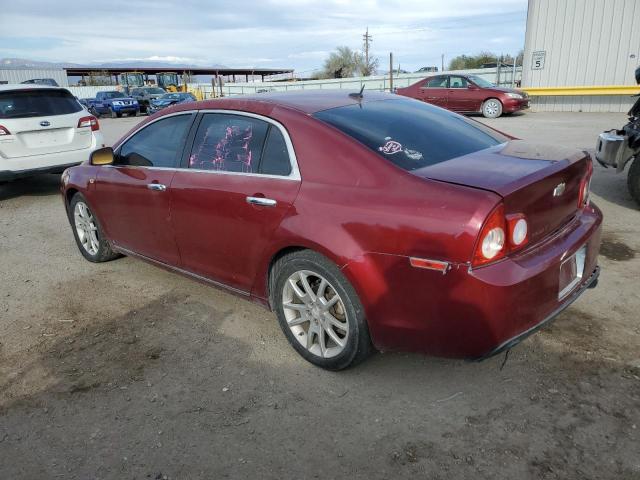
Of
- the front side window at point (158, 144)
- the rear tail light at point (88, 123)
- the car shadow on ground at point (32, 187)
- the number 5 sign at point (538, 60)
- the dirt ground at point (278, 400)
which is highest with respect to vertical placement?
the number 5 sign at point (538, 60)

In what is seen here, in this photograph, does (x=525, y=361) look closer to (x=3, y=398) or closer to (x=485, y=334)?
(x=485, y=334)

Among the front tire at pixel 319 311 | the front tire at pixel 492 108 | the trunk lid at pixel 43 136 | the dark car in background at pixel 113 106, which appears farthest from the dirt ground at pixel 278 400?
the dark car in background at pixel 113 106

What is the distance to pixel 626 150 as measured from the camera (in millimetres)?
6156

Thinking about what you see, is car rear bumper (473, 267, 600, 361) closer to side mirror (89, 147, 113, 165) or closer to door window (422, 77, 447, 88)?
side mirror (89, 147, 113, 165)

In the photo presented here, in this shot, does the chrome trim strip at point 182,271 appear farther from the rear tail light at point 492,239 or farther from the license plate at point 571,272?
the license plate at point 571,272

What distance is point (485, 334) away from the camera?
2.41 meters

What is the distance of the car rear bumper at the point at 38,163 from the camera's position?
7.50m

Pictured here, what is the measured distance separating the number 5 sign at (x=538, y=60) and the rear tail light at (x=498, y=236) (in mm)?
18978

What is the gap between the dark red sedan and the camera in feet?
7.88

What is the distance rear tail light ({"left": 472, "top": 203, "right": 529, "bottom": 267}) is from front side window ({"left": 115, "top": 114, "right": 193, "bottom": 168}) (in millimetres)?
2345

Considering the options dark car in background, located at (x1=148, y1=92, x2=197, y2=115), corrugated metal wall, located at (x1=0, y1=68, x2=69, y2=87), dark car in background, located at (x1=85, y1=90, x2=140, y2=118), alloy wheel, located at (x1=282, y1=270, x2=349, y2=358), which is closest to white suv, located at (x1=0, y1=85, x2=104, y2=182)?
alloy wheel, located at (x1=282, y1=270, x2=349, y2=358)

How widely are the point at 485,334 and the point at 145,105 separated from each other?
32950 mm

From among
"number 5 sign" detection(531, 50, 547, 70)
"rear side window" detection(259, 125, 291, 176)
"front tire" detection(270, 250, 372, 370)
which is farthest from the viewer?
"number 5 sign" detection(531, 50, 547, 70)

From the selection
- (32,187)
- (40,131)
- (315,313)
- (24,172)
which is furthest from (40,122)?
(315,313)
